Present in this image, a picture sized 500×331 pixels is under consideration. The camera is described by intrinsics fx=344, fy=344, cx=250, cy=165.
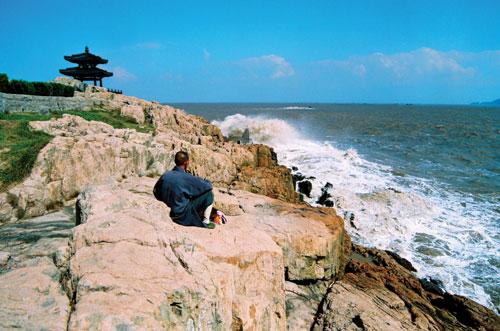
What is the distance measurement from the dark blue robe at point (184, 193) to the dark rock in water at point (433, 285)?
32.0 feet

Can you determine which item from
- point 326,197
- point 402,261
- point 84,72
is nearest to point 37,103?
point 84,72

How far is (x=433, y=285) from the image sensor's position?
479 inches

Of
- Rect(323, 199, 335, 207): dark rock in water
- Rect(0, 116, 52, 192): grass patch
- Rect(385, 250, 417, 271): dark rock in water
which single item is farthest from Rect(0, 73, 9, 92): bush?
Rect(385, 250, 417, 271): dark rock in water

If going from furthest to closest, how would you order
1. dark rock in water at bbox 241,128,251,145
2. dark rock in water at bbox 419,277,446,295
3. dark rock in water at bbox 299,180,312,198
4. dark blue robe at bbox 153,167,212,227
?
dark rock in water at bbox 241,128,251,145
dark rock in water at bbox 299,180,312,198
dark rock in water at bbox 419,277,446,295
dark blue robe at bbox 153,167,212,227

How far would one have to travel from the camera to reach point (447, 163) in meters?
33.1

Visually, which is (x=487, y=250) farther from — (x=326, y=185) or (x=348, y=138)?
(x=348, y=138)

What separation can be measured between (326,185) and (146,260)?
19.3 m

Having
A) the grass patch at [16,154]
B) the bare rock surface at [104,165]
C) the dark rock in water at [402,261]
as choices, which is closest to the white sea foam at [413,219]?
the dark rock in water at [402,261]

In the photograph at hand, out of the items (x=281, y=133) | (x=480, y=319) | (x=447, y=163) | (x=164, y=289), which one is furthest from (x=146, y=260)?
(x=281, y=133)

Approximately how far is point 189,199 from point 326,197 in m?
15.9

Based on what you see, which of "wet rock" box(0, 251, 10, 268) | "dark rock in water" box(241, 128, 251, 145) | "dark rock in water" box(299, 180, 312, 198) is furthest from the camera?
"dark rock in water" box(241, 128, 251, 145)

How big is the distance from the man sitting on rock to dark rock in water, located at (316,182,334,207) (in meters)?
14.7

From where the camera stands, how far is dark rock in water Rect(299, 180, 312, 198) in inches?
864

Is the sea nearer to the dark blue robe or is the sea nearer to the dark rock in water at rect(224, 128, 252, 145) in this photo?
the dark rock in water at rect(224, 128, 252, 145)
